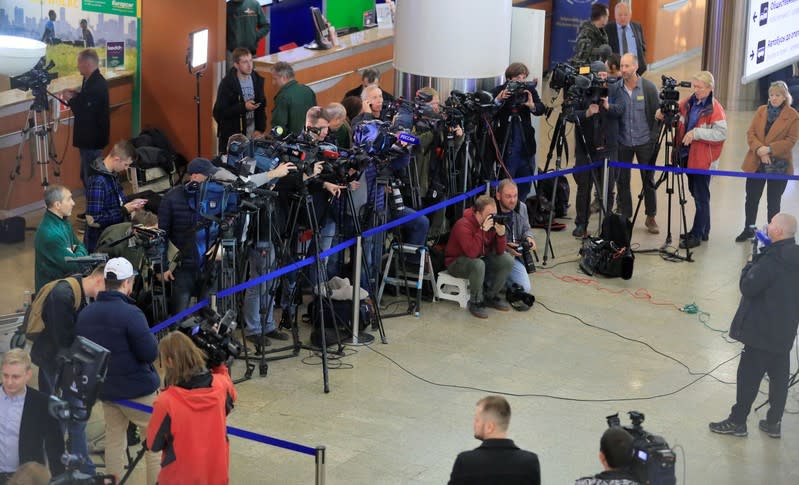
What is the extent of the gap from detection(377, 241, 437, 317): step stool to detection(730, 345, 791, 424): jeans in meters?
2.70

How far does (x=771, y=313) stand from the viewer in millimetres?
7289

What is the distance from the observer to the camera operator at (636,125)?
36.4 ft

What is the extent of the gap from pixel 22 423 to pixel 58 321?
2.13 ft

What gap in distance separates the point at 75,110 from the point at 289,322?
10.4 feet

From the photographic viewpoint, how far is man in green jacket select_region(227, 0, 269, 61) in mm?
13109

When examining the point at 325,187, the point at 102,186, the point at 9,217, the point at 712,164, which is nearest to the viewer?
the point at 102,186

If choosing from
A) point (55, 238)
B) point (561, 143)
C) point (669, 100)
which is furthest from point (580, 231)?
point (55, 238)

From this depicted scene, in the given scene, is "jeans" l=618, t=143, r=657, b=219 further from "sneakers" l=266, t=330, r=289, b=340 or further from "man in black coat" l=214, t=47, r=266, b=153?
"sneakers" l=266, t=330, r=289, b=340

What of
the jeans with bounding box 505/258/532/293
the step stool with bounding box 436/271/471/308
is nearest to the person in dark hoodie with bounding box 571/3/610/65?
the jeans with bounding box 505/258/532/293

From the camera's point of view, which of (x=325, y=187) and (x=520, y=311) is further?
(x=520, y=311)

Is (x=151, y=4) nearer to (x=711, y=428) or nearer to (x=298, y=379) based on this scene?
(x=298, y=379)

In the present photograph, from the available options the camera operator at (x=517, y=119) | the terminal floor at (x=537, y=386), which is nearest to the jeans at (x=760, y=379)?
the terminal floor at (x=537, y=386)

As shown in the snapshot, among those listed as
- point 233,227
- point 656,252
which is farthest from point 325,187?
point 656,252

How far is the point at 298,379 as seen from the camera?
8180mm
